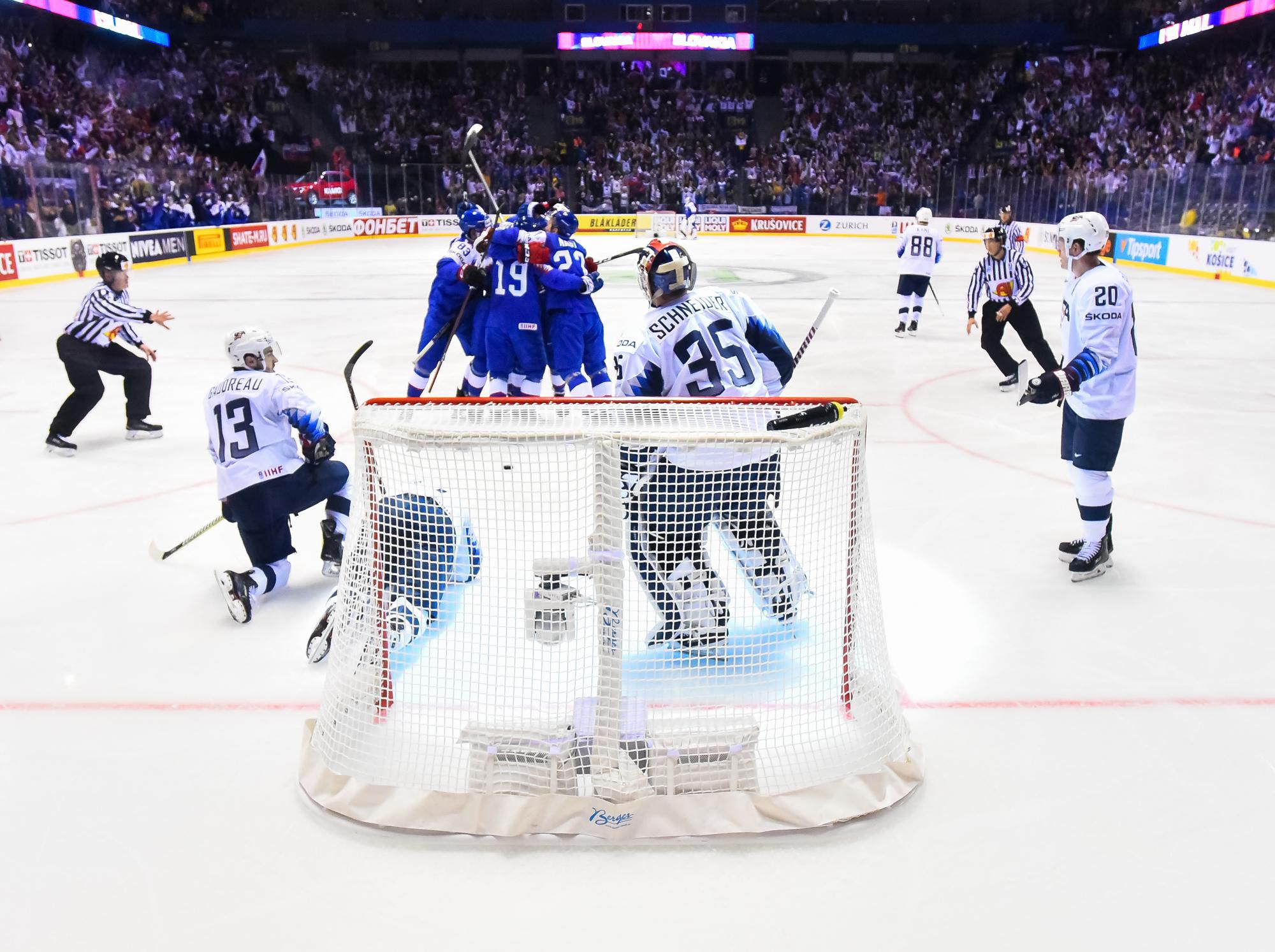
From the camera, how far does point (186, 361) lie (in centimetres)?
923

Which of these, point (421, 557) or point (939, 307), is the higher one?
point (421, 557)

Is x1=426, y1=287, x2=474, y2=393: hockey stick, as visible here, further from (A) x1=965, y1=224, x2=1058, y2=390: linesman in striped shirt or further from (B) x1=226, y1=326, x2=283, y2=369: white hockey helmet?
(A) x1=965, y1=224, x2=1058, y2=390: linesman in striped shirt

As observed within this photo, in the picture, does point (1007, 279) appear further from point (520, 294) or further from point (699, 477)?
point (699, 477)

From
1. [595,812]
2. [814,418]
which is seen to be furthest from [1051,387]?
[595,812]

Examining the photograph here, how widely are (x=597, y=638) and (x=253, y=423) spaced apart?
1.98 metres

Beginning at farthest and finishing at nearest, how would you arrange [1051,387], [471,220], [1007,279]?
[1007,279] < [471,220] < [1051,387]

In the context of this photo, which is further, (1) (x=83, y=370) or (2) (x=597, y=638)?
(1) (x=83, y=370)

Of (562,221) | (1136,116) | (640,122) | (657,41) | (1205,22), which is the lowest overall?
(562,221)

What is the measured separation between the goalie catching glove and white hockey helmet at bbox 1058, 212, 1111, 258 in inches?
22.7

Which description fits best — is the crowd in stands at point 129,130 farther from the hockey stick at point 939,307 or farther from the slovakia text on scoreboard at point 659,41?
the hockey stick at point 939,307

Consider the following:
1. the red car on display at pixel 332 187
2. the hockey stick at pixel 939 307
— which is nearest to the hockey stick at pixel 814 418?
the hockey stick at pixel 939 307

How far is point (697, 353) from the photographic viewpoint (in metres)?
3.35

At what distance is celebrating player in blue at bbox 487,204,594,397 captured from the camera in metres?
5.80

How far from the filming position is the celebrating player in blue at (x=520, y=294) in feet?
19.0
